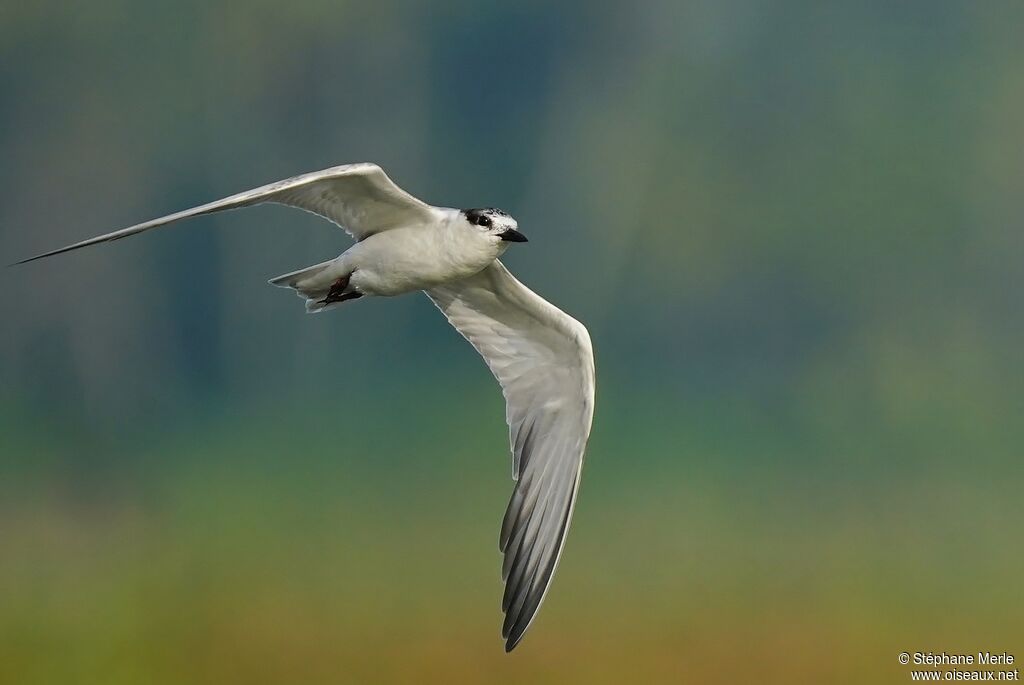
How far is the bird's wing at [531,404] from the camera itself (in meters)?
6.87

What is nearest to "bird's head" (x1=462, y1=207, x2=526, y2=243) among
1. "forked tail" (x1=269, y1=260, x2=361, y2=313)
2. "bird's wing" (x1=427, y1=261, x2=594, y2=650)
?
"bird's wing" (x1=427, y1=261, x2=594, y2=650)

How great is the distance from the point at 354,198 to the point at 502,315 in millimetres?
1318

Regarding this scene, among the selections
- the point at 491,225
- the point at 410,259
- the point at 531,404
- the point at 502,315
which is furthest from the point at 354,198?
the point at 531,404

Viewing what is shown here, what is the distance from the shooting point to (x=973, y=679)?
9547mm

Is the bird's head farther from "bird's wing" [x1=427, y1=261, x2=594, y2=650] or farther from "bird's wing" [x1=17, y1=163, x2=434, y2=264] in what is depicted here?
"bird's wing" [x1=427, y1=261, x2=594, y2=650]

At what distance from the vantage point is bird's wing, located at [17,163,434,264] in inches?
225

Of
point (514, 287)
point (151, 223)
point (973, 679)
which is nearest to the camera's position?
point (151, 223)

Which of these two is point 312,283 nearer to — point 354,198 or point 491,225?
point 354,198

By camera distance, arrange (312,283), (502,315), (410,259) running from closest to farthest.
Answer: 1. (410,259)
2. (312,283)
3. (502,315)

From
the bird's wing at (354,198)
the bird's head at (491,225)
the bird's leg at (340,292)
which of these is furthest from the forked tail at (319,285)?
the bird's head at (491,225)

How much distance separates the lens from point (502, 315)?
23.4ft

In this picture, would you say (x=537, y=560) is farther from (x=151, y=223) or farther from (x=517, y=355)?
(x=151, y=223)

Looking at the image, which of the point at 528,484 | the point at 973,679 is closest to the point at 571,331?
the point at 528,484

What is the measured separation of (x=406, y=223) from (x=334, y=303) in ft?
1.85
